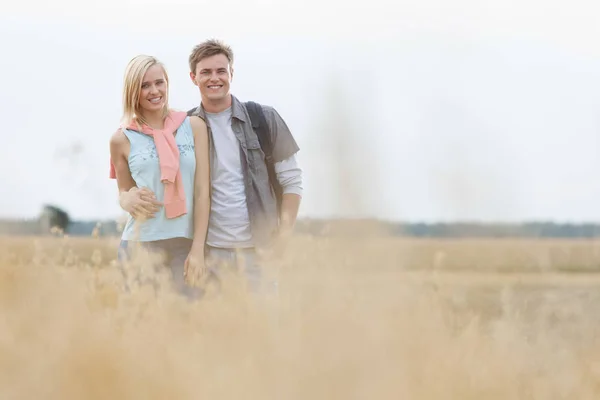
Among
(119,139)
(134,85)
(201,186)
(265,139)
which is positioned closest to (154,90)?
(134,85)

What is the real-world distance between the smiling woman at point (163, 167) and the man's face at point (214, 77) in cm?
16

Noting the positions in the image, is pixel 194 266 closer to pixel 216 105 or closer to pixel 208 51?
pixel 216 105

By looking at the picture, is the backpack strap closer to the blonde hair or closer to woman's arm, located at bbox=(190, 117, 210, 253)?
woman's arm, located at bbox=(190, 117, 210, 253)

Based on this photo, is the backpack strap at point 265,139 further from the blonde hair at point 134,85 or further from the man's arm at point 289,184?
the blonde hair at point 134,85

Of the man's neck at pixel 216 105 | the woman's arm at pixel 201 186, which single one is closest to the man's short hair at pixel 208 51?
the man's neck at pixel 216 105

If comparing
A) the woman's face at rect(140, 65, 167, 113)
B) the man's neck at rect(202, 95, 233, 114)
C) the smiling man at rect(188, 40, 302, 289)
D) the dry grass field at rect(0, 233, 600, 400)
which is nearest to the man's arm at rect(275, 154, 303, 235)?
the smiling man at rect(188, 40, 302, 289)

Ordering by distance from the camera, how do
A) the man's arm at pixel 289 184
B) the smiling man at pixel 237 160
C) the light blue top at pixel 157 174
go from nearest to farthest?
the light blue top at pixel 157 174 → the smiling man at pixel 237 160 → the man's arm at pixel 289 184

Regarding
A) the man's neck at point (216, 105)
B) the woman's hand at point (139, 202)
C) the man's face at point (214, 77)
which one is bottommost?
the woman's hand at point (139, 202)

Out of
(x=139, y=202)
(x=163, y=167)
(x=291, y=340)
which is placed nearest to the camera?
(x=291, y=340)

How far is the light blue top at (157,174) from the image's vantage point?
373 cm

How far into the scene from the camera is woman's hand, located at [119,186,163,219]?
136 inches

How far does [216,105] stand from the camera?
13.2 ft

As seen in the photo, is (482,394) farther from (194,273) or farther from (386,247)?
(194,273)

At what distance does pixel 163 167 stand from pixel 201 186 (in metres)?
0.20
